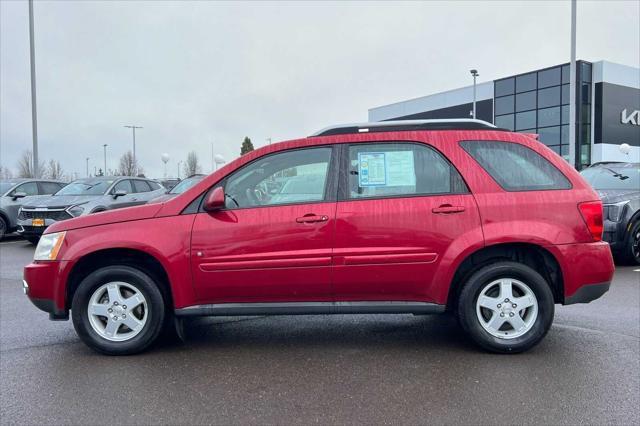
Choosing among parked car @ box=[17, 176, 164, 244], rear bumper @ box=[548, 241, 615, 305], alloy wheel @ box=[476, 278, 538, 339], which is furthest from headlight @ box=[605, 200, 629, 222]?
parked car @ box=[17, 176, 164, 244]

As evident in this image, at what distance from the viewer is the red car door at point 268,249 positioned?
4012 mm

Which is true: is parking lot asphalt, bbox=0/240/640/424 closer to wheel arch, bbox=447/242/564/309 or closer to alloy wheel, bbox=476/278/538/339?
alloy wheel, bbox=476/278/538/339

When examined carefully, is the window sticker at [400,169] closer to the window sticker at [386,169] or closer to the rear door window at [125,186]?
the window sticker at [386,169]

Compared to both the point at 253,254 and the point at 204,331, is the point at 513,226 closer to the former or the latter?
the point at 253,254

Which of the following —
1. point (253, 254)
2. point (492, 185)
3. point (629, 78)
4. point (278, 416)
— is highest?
point (629, 78)

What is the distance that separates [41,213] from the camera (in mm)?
11406

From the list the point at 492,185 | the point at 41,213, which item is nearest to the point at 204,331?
the point at 492,185

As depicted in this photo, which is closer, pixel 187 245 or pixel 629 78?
pixel 187 245

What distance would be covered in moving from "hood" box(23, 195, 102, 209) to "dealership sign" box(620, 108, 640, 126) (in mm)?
33655

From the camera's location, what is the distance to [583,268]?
4.04 m

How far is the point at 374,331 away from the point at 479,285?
121 cm

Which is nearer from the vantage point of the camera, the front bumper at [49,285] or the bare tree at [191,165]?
the front bumper at [49,285]

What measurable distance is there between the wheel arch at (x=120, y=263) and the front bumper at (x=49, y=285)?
58mm

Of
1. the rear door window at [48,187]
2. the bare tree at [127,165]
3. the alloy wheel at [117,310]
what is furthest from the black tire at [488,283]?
the bare tree at [127,165]
